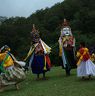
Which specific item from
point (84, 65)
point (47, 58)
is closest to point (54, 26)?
point (47, 58)

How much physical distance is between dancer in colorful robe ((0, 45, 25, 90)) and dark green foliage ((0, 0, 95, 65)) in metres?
41.9

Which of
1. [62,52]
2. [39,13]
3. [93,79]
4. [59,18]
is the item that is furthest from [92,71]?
[39,13]

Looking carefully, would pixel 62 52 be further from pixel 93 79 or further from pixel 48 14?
pixel 48 14

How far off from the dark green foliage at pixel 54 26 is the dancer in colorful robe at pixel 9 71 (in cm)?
4190

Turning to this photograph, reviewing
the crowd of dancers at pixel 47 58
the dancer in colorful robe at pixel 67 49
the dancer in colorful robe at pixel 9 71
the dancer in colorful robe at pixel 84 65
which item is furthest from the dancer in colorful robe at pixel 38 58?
the dancer in colorful robe at pixel 9 71

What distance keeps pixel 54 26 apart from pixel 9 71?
50.3 m

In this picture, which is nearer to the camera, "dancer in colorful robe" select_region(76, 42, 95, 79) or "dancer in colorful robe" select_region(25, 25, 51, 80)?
"dancer in colorful robe" select_region(76, 42, 95, 79)

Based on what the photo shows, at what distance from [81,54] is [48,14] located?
170 ft

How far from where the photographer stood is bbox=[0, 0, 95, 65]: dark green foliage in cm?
6094

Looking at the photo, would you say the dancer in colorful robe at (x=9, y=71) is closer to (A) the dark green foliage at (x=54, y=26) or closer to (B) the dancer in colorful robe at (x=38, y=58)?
(B) the dancer in colorful robe at (x=38, y=58)

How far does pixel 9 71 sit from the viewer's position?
13766 millimetres

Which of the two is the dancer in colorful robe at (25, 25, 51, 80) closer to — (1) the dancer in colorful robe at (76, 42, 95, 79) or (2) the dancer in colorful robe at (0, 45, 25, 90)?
(1) the dancer in colorful robe at (76, 42, 95, 79)

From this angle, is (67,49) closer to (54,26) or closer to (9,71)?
(9,71)

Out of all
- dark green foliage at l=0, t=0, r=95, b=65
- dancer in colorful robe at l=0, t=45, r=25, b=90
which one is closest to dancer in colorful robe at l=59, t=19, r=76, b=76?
dancer in colorful robe at l=0, t=45, r=25, b=90
